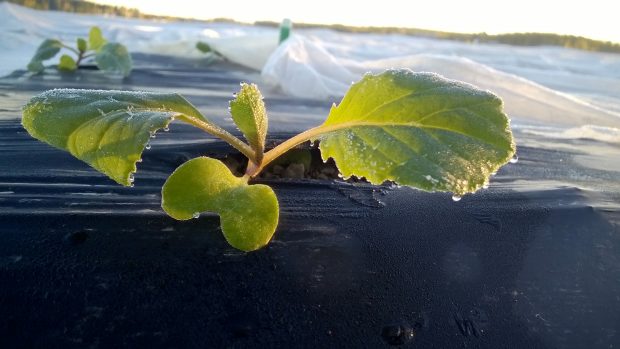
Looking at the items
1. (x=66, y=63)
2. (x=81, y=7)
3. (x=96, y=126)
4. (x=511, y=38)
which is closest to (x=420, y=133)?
(x=96, y=126)

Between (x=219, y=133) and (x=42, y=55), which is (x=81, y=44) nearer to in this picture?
(x=42, y=55)

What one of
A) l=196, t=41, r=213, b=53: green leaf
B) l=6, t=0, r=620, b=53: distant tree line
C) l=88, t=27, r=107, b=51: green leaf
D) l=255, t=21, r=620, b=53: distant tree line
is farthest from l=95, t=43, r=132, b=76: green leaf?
l=255, t=21, r=620, b=53: distant tree line

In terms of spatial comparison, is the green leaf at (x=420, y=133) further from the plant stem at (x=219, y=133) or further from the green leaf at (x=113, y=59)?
the green leaf at (x=113, y=59)

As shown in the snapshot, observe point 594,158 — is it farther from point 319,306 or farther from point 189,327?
point 189,327

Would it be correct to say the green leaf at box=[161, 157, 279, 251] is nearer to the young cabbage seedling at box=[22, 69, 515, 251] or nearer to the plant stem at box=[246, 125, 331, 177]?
the young cabbage seedling at box=[22, 69, 515, 251]

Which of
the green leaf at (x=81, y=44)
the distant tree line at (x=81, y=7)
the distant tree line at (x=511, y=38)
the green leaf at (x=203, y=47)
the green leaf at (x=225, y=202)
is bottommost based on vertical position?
the green leaf at (x=225, y=202)

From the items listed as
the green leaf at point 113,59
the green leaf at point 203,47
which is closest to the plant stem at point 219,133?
the green leaf at point 113,59
